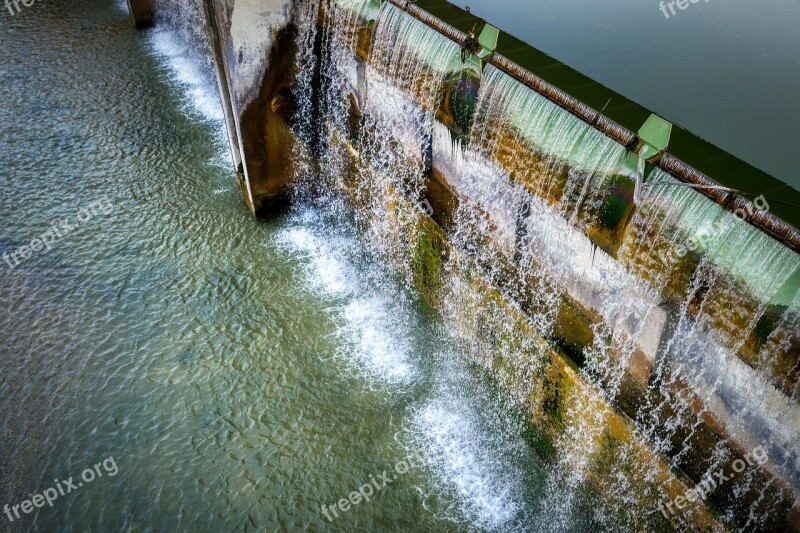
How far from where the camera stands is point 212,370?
5.42 m

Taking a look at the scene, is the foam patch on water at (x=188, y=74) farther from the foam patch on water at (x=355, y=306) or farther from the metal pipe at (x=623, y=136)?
the metal pipe at (x=623, y=136)

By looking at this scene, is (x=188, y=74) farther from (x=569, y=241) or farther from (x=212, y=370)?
(x=569, y=241)

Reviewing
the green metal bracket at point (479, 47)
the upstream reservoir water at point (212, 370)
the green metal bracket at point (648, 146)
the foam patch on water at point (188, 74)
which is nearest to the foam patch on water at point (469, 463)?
the upstream reservoir water at point (212, 370)

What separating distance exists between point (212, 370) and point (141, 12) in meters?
8.86

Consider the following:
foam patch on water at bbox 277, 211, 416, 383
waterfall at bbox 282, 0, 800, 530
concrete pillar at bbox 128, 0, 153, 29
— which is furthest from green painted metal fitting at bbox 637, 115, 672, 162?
concrete pillar at bbox 128, 0, 153, 29

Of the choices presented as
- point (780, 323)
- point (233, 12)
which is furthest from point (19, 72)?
point (780, 323)

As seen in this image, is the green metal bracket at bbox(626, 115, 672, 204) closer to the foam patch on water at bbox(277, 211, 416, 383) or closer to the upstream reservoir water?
the upstream reservoir water

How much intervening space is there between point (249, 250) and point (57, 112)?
459 cm

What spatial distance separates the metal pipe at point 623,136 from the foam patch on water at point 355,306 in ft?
9.00

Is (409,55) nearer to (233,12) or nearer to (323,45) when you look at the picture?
(323,45)

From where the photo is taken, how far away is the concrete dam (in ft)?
11.1

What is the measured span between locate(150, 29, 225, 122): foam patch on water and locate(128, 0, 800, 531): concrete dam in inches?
111

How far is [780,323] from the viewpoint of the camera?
312 cm

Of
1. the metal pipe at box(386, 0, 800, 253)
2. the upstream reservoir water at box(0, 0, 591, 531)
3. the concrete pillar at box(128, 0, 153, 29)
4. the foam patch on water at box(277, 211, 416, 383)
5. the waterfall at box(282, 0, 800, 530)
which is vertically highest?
the metal pipe at box(386, 0, 800, 253)
